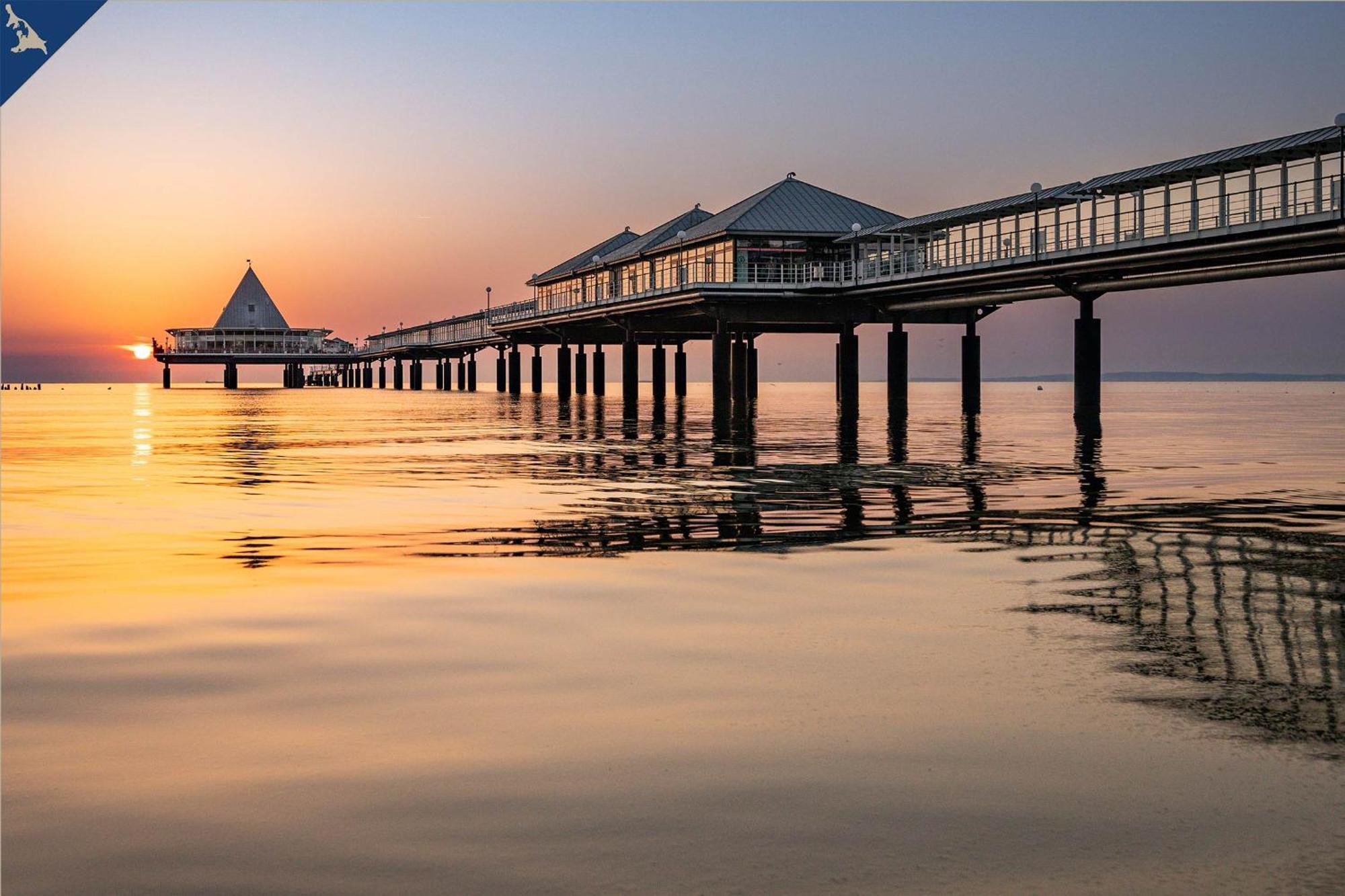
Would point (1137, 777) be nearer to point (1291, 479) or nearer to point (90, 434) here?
point (1291, 479)

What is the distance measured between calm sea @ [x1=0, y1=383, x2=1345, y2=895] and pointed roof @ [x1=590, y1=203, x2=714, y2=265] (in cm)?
7159

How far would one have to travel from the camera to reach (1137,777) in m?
6.64

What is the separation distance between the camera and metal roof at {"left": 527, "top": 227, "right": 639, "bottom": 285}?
112406 mm

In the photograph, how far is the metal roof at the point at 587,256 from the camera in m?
112

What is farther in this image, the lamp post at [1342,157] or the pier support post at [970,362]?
the pier support post at [970,362]

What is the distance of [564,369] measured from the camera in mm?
110562

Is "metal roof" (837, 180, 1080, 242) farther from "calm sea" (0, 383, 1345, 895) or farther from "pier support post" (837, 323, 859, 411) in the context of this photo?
"calm sea" (0, 383, 1345, 895)

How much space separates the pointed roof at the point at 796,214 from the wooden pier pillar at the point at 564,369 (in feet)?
103

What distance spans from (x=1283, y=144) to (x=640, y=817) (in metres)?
42.7

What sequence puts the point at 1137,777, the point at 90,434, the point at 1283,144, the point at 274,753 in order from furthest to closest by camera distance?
1. the point at 90,434
2. the point at 1283,144
3. the point at 274,753
4. the point at 1137,777

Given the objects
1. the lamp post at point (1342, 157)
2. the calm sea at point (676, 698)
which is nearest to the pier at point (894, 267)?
the lamp post at point (1342, 157)

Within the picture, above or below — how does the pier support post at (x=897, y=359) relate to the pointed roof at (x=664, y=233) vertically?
below

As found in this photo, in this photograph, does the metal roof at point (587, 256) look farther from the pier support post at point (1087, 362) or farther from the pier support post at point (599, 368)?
the pier support post at point (1087, 362)

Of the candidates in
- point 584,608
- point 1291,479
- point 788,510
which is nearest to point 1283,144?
point 1291,479
